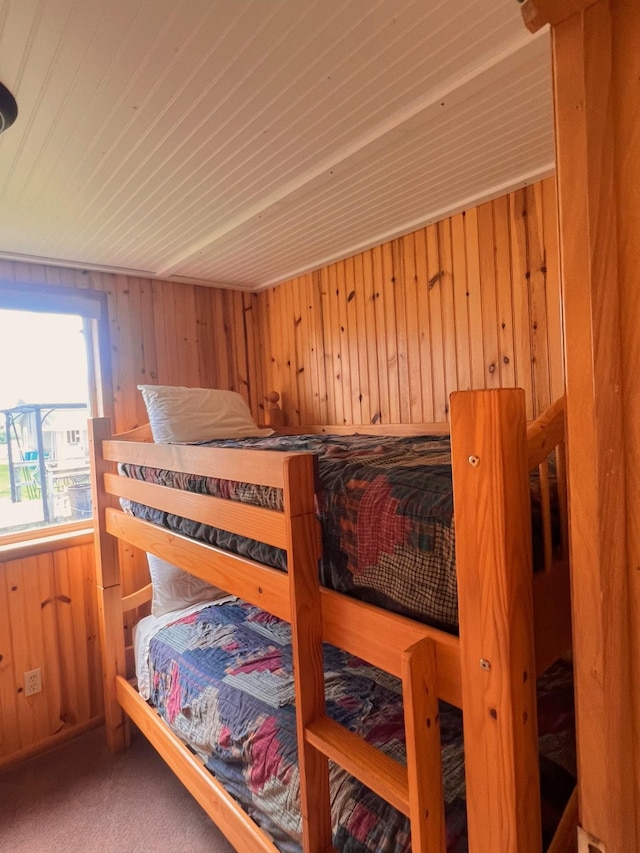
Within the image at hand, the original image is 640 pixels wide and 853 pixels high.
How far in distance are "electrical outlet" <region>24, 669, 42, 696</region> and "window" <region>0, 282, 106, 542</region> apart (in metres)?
0.59

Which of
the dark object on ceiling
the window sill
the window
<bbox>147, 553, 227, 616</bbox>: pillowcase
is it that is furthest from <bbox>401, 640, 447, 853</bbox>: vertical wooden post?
the window

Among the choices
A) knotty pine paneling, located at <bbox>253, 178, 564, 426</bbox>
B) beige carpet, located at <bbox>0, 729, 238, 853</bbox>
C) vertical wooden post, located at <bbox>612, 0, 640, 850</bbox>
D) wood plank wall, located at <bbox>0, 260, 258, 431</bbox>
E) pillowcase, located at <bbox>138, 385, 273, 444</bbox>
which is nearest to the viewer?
vertical wooden post, located at <bbox>612, 0, 640, 850</bbox>

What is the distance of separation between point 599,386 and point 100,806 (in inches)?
85.7

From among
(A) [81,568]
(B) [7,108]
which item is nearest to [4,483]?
(A) [81,568]

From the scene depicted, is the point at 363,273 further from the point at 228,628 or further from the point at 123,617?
the point at 123,617

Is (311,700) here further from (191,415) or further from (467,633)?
(191,415)

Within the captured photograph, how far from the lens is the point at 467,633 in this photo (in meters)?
0.67

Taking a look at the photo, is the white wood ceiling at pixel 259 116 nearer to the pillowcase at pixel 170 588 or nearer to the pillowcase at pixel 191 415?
the pillowcase at pixel 191 415

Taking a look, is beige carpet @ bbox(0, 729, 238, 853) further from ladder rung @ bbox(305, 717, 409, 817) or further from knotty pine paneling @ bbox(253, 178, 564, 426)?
knotty pine paneling @ bbox(253, 178, 564, 426)

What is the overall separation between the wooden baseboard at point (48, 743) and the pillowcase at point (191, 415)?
1.35m

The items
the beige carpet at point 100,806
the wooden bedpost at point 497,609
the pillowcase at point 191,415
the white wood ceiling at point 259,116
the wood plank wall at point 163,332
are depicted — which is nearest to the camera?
the wooden bedpost at point 497,609

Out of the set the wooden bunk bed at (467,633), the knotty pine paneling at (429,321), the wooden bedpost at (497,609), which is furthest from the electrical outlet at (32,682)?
the wooden bedpost at (497,609)

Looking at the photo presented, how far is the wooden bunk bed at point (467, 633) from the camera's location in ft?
2.05

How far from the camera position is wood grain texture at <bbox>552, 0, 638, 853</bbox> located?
1.68 ft
